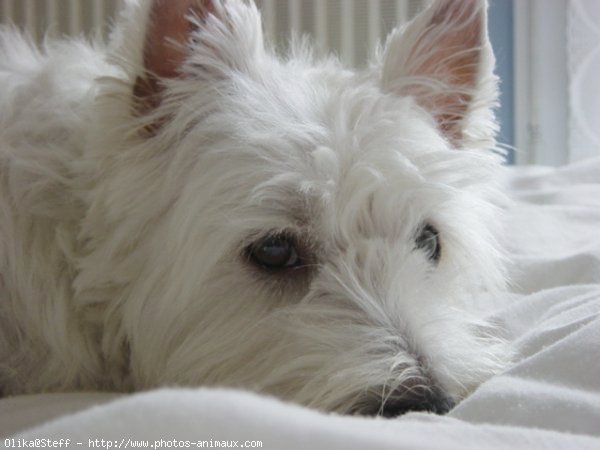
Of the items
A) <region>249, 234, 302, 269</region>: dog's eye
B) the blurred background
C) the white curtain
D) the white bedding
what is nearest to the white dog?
<region>249, 234, 302, 269</region>: dog's eye

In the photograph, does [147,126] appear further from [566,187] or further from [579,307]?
[566,187]

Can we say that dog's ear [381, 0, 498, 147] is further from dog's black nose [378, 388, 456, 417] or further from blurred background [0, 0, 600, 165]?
blurred background [0, 0, 600, 165]

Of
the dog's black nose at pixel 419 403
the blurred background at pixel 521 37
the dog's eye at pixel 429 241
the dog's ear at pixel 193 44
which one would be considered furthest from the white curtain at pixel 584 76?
the dog's black nose at pixel 419 403

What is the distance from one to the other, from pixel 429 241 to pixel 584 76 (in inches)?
96.8

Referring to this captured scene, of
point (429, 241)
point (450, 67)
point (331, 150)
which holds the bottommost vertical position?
point (429, 241)

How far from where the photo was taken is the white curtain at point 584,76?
3.22 meters

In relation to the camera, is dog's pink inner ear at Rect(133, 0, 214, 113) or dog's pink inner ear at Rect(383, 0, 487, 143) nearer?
dog's pink inner ear at Rect(133, 0, 214, 113)

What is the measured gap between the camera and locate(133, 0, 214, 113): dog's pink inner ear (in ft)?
3.84

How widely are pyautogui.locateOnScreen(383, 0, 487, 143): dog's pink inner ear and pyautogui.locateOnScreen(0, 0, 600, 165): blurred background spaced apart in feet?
5.99

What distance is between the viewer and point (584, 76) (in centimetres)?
328

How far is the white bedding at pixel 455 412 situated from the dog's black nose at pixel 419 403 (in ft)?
0.18

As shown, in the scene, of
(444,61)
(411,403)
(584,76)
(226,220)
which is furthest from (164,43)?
(584,76)

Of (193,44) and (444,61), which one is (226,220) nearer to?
(193,44)

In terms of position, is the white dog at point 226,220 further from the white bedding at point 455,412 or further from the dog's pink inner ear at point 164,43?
the white bedding at point 455,412
